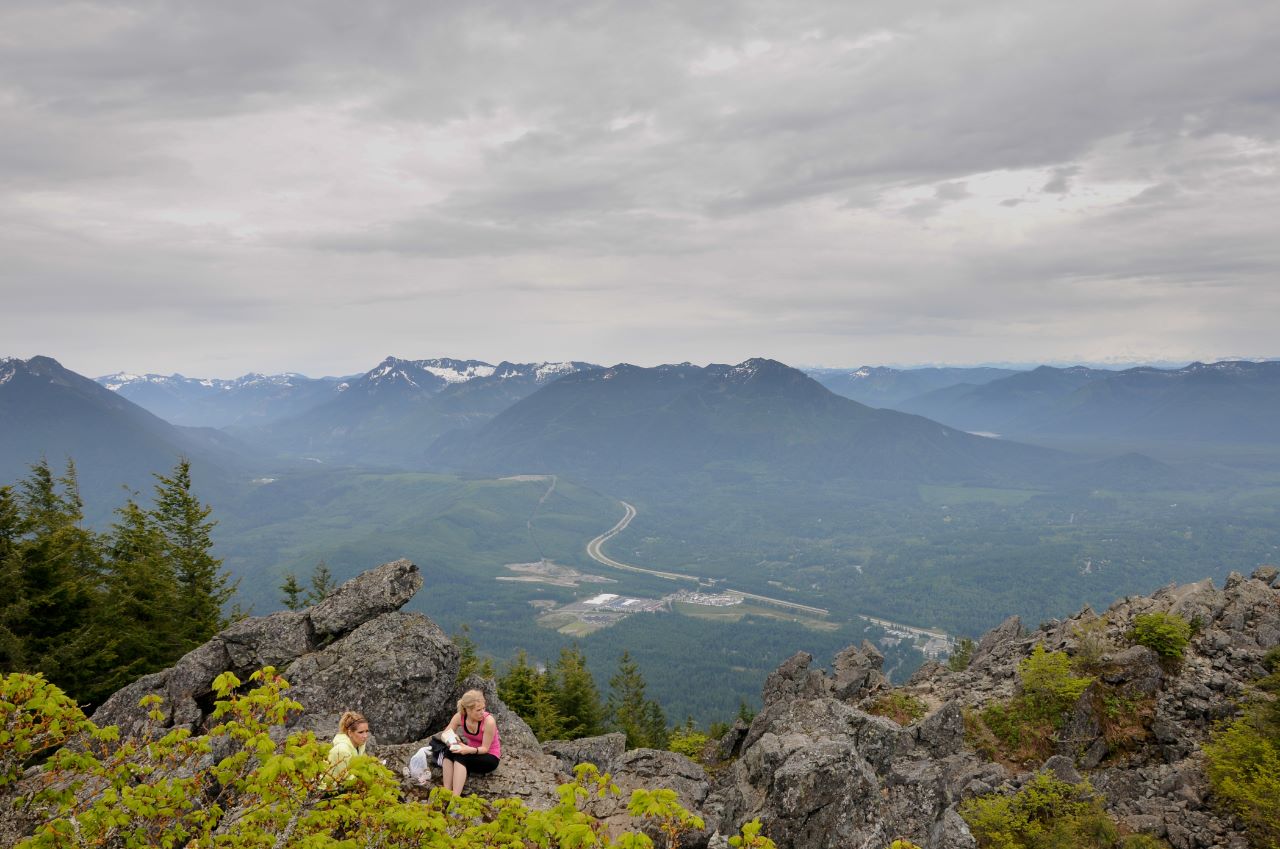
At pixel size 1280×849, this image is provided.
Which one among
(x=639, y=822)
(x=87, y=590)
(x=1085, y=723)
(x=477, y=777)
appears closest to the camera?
(x=639, y=822)

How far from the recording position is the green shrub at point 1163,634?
2823 centimetres

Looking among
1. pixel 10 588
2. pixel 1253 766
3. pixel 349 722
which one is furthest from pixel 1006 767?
pixel 10 588

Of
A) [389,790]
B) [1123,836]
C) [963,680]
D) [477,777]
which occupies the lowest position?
→ [963,680]

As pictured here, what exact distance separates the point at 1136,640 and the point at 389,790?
114ft

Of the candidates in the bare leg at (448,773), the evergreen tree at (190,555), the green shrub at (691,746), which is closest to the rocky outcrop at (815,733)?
the bare leg at (448,773)

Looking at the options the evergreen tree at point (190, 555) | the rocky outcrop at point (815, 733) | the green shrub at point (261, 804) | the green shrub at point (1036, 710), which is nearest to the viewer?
the green shrub at point (261, 804)

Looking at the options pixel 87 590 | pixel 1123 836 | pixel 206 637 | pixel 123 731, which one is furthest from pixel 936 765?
pixel 206 637

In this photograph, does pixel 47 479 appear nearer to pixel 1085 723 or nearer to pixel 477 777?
pixel 477 777

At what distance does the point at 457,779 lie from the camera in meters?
15.5

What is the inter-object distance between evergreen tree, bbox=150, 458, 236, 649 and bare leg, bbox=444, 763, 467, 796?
37.0 m

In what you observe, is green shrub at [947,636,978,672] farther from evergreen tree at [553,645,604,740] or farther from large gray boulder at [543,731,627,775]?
large gray boulder at [543,731,627,775]

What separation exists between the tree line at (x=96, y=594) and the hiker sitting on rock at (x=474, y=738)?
75.3ft

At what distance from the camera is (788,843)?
1669cm

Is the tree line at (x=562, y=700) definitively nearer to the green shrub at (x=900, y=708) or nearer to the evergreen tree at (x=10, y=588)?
the green shrub at (x=900, y=708)
